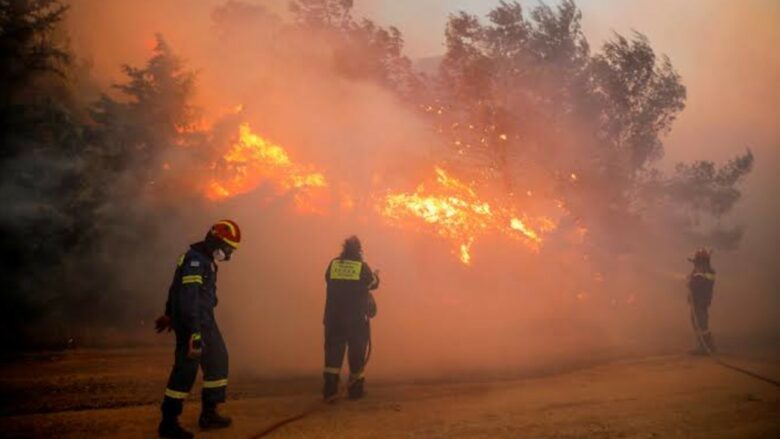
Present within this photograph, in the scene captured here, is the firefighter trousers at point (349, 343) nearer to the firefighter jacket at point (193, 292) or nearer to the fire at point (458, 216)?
the firefighter jacket at point (193, 292)

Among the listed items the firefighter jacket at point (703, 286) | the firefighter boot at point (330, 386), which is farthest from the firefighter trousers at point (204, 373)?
the firefighter jacket at point (703, 286)

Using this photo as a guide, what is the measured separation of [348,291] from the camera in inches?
294

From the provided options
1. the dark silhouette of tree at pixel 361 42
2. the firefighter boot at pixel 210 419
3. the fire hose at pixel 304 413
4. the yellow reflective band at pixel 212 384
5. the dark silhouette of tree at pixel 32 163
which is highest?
the dark silhouette of tree at pixel 361 42

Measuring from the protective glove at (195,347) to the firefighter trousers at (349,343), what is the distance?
2.40 meters

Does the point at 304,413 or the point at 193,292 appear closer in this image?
the point at 193,292

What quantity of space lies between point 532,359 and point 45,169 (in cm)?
1099

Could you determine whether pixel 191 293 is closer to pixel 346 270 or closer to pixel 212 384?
pixel 212 384

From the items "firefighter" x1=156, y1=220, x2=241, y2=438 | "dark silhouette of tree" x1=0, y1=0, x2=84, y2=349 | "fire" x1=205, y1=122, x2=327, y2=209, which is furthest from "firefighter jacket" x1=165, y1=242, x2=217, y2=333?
"fire" x1=205, y1=122, x2=327, y2=209

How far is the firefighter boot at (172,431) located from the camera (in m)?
5.06

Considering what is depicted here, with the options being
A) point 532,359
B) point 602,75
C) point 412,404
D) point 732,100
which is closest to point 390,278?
point 532,359

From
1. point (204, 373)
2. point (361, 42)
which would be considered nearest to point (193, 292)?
point (204, 373)

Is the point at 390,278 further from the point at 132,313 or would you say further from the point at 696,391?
the point at 696,391

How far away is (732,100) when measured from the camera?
3241 centimetres

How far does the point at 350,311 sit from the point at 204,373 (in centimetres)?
234
